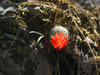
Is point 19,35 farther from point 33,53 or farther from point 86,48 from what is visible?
point 86,48

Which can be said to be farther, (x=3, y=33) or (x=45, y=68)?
(x=3, y=33)

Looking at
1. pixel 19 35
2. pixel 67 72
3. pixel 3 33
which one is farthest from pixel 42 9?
pixel 67 72

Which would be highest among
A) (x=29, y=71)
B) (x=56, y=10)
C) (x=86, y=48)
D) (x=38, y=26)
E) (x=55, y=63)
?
(x=56, y=10)

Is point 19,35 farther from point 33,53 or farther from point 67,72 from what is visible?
point 67,72

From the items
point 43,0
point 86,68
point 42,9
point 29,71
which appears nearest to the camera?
point 86,68

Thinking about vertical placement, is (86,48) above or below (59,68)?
above

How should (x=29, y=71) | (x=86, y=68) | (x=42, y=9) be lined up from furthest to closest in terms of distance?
(x=42, y=9) → (x=29, y=71) → (x=86, y=68)

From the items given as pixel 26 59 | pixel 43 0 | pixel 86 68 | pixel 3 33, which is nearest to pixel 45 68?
pixel 26 59
